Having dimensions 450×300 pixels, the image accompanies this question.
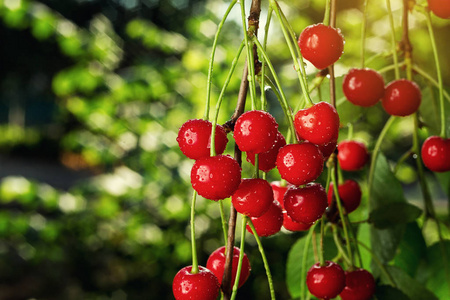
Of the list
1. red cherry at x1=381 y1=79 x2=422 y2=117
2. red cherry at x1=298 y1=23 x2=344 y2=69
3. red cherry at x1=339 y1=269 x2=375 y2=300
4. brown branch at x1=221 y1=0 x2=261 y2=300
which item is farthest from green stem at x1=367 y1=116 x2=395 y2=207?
brown branch at x1=221 y1=0 x2=261 y2=300

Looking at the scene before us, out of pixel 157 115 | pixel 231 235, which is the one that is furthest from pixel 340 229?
pixel 157 115

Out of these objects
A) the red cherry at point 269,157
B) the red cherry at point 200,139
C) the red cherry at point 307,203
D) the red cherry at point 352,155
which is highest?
the red cherry at point 352,155

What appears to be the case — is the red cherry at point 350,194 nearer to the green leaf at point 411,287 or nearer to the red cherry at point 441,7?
the green leaf at point 411,287

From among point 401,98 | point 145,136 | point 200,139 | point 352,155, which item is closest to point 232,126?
point 200,139

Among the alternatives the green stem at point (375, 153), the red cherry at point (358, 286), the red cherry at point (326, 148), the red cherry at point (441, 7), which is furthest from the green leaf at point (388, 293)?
the red cherry at point (441, 7)

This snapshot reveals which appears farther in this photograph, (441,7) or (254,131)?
(441,7)

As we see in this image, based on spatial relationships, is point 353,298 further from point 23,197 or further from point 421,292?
point 23,197

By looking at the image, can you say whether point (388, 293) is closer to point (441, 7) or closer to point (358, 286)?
point (358, 286)
